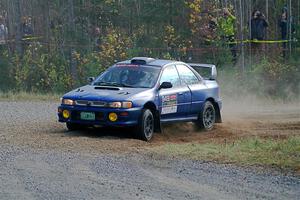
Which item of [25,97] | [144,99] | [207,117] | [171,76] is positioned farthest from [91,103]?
[25,97]

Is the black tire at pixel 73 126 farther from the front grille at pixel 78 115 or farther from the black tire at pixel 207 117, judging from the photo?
the black tire at pixel 207 117

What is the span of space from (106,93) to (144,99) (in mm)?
736

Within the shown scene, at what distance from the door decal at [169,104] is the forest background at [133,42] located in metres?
10.7

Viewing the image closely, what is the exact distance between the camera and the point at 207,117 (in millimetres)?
16375

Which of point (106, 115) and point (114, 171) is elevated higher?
point (106, 115)

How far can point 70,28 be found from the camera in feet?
106

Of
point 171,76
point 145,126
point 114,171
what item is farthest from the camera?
point 171,76

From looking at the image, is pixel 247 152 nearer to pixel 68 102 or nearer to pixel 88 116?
pixel 88 116

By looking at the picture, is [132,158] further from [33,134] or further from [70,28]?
[70,28]

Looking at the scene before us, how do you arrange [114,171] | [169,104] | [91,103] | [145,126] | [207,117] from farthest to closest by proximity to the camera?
[207,117] → [169,104] → [145,126] → [91,103] → [114,171]

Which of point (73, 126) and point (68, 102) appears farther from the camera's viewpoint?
point (73, 126)

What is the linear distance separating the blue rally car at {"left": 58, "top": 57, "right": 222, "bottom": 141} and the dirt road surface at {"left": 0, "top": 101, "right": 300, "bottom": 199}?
36 cm

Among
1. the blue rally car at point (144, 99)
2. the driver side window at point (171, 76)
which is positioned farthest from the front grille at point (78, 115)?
the driver side window at point (171, 76)

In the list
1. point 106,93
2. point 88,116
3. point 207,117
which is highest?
point 106,93
